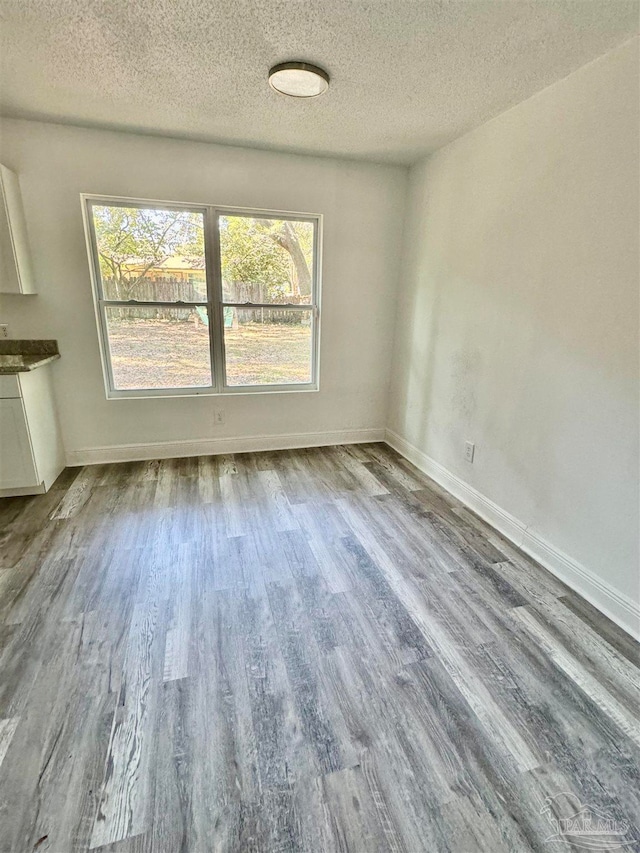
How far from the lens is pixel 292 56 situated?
179cm

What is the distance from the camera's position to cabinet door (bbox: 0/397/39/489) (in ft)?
8.25

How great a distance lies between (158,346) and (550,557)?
3.07 meters

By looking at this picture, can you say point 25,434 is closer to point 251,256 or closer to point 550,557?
point 251,256

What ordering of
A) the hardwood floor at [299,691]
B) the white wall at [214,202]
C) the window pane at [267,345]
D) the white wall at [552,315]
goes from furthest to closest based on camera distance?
the window pane at [267,345] < the white wall at [214,202] < the white wall at [552,315] < the hardwood floor at [299,691]

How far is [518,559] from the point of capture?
2.18 metres

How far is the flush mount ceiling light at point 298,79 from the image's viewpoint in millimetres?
1844

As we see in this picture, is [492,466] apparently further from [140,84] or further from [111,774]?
[140,84]

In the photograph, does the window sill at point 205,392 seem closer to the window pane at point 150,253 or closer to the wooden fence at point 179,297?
the wooden fence at point 179,297

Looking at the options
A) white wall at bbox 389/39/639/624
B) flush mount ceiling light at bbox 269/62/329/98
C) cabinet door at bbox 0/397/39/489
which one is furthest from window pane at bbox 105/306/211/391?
white wall at bbox 389/39/639/624

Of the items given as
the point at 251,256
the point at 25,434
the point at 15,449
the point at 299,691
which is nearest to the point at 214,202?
the point at 251,256

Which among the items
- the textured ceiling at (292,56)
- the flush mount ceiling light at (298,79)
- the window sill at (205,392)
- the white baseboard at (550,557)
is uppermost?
the textured ceiling at (292,56)

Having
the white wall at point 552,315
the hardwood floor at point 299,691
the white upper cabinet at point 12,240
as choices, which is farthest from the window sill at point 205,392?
the white wall at point 552,315

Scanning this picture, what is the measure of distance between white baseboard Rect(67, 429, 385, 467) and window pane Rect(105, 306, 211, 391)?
0.51m

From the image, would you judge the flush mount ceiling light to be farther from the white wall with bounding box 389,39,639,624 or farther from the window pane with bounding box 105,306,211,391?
the window pane with bounding box 105,306,211,391
